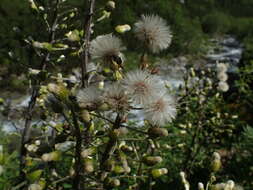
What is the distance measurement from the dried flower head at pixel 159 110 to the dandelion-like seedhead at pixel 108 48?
20 centimetres

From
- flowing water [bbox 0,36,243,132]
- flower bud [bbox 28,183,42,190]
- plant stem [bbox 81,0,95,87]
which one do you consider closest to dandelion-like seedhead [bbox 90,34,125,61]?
plant stem [bbox 81,0,95,87]

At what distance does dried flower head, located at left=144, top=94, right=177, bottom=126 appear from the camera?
1.07 meters

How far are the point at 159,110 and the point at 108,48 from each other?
26 centimetres

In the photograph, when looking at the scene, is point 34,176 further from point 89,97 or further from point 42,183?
point 89,97

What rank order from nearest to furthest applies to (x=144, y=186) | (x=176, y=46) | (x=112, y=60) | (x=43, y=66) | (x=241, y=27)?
1. (x=112, y=60)
2. (x=43, y=66)
3. (x=144, y=186)
4. (x=176, y=46)
5. (x=241, y=27)

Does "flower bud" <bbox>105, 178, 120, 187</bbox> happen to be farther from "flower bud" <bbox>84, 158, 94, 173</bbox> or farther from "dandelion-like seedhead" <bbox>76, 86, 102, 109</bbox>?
"dandelion-like seedhead" <bbox>76, 86, 102, 109</bbox>

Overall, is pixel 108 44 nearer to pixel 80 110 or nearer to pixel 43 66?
pixel 80 110

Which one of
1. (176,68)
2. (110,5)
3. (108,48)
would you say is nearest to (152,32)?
(108,48)

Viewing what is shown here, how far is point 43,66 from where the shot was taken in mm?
2113

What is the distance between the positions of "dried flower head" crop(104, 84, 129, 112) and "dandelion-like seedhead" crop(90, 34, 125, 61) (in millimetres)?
138

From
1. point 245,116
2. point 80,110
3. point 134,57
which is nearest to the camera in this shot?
point 80,110

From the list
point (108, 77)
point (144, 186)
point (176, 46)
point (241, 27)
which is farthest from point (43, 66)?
point (241, 27)

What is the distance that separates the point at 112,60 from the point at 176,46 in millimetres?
12378

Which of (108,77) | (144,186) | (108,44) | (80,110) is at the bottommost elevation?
(144,186)
